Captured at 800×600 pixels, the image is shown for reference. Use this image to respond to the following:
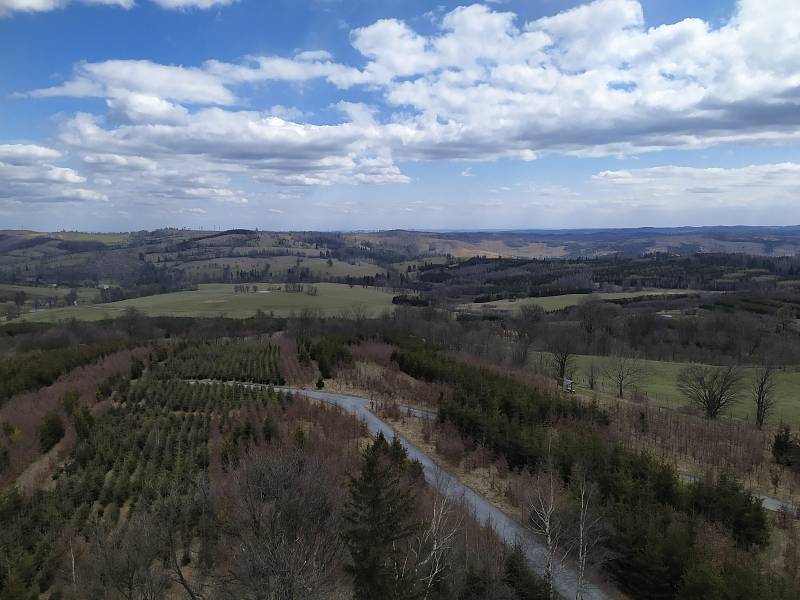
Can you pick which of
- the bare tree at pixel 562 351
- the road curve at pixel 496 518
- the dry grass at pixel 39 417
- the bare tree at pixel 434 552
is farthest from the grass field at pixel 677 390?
the dry grass at pixel 39 417

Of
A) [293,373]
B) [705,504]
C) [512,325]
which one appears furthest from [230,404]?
[512,325]

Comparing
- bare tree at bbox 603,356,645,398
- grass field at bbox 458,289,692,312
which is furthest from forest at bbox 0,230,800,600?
grass field at bbox 458,289,692,312

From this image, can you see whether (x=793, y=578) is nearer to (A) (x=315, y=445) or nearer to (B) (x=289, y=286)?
(A) (x=315, y=445)

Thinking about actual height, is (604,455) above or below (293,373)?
above

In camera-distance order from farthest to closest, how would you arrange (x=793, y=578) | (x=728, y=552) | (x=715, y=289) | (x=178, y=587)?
(x=715, y=289), (x=178, y=587), (x=728, y=552), (x=793, y=578)

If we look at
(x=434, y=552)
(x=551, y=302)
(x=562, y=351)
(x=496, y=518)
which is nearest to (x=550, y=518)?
(x=496, y=518)

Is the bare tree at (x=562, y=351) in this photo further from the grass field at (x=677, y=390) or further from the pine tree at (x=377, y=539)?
the pine tree at (x=377, y=539)
